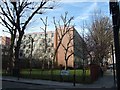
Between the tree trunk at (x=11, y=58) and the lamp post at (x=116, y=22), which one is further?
the tree trunk at (x=11, y=58)

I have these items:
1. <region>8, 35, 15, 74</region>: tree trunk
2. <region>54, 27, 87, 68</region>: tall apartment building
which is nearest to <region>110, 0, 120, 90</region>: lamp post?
<region>8, 35, 15, 74</region>: tree trunk

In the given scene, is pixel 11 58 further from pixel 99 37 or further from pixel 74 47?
pixel 74 47

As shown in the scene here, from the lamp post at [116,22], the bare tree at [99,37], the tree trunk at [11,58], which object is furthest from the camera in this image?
the bare tree at [99,37]

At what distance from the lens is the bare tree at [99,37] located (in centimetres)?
5738

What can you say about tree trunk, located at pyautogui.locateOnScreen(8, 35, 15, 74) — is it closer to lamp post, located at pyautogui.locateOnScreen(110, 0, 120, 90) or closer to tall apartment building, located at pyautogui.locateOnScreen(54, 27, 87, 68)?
tall apartment building, located at pyautogui.locateOnScreen(54, 27, 87, 68)

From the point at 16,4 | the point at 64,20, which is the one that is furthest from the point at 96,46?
the point at 16,4

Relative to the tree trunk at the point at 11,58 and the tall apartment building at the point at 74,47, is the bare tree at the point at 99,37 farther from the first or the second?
the tree trunk at the point at 11,58

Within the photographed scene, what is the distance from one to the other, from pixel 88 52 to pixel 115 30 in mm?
43908

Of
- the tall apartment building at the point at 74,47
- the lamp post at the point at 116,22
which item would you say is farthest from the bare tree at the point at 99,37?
the lamp post at the point at 116,22

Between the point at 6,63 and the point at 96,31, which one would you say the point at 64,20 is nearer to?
the point at 96,31

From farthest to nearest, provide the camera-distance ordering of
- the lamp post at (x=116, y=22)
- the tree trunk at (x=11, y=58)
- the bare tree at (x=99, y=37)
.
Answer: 1. the bare tree at (x=99, y=37)
2. the tree trunk at (x=11, y=58)
3. the lamp post at (x=116, y=22)

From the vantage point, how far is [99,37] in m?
59.4

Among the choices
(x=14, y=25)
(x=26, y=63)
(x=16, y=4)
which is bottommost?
(x=26, y=63)

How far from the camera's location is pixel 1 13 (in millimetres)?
39719
